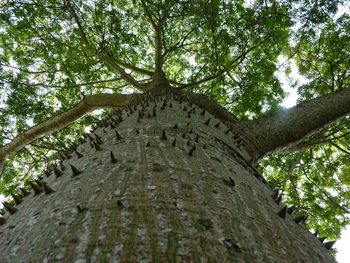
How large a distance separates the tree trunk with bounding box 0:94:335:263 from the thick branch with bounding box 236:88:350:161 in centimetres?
200

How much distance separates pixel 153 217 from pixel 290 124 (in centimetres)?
352

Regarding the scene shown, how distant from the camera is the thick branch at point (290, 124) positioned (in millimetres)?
4148

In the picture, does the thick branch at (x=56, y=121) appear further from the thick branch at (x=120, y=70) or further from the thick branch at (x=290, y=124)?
the thick branch at (x=290, y=124)

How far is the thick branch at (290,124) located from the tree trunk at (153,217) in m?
2.00

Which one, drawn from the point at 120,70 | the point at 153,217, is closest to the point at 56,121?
the point at 120,70

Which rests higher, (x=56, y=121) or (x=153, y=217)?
(x=56, y=121)

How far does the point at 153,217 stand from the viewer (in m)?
1.29

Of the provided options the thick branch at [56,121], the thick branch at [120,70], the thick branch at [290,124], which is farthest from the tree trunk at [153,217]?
the thick branch at [120,70]

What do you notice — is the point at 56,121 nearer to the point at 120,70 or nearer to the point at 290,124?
the point at 120,70

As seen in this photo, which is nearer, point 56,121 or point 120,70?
point 56,121

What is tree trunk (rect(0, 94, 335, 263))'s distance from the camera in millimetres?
1136

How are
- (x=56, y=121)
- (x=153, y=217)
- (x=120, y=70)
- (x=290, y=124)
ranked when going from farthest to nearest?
(x=120, y=70) < (x=56, y=121) < (x=290, y=124) < (x=153, y=217)

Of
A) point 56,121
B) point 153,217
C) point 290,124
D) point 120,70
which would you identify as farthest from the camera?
point 120,70

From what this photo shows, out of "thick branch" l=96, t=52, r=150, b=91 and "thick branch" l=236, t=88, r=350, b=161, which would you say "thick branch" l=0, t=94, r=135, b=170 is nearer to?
"thick branch" l=96, t=52, r=150, b=91
